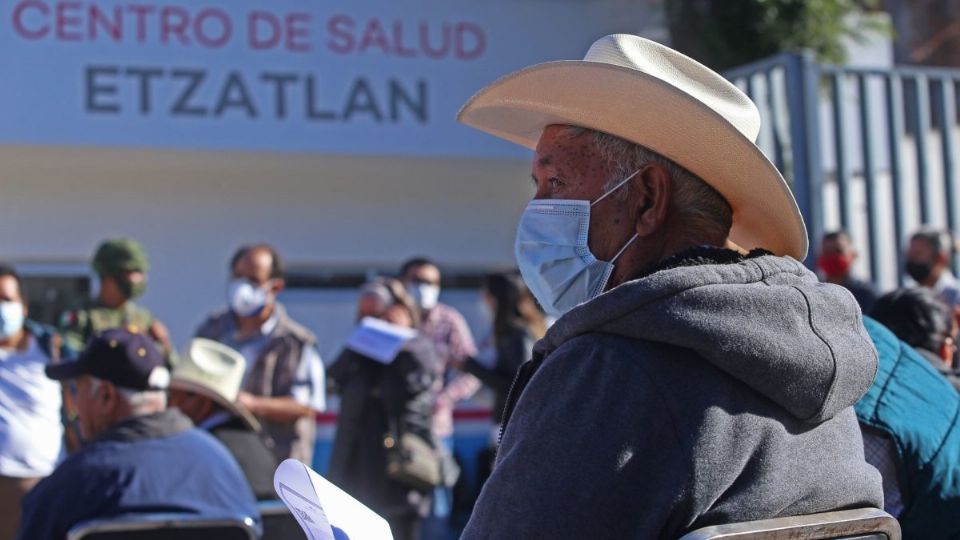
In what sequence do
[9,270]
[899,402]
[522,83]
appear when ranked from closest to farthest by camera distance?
[522,83] → [899,402] → [9,270]

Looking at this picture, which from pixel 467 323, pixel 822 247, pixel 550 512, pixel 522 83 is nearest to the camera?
pixel 550 512

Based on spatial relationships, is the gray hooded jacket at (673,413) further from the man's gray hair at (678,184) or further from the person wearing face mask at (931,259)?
the person wearing face mask at (931,259)

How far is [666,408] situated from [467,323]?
24.7 feet

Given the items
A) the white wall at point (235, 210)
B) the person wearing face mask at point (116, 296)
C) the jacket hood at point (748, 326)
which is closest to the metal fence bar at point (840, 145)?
the white wall at point (235, 210)

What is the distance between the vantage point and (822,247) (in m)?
6.06

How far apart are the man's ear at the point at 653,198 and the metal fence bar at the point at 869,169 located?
4.82m

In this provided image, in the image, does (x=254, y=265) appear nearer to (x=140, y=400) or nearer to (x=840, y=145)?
(x=140, y=400)

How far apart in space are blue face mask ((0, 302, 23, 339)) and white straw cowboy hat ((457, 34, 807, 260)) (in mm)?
3940

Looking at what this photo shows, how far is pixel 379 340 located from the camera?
5.70m

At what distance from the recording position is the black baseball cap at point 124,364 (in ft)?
11.5

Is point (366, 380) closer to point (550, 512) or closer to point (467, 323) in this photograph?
point (467, 323)

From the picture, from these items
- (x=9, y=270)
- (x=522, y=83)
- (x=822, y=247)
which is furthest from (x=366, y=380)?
(x=522, y=83)

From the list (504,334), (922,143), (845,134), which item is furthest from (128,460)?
(922,143)

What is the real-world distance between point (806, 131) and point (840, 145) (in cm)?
36
